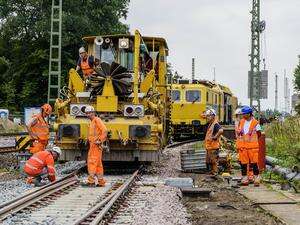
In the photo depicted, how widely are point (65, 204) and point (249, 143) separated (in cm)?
440

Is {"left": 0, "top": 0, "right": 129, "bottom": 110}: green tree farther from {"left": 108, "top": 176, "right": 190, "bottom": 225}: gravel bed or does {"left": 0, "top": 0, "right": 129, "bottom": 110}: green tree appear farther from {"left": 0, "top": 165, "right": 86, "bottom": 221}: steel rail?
{"left": 108, "top": 176, "right": 190, "bottom": 225}: gravel bed

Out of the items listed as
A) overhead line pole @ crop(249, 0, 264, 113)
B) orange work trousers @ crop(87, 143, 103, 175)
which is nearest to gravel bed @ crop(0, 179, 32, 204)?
orange work trousers @ crop(87, 143, 103, 175)

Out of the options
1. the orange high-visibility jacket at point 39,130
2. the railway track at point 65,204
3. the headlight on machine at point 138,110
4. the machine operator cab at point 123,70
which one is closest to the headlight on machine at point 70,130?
the orange high-visibility jacket at point 39,130

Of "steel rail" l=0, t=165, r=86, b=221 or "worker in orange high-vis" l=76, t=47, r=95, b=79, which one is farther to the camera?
"worker in orange high-vis" l=76, t=47, r=95, b=79

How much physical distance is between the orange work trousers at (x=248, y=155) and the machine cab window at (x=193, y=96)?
18442 mm

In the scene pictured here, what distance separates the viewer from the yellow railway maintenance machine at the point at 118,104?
15.6 metres

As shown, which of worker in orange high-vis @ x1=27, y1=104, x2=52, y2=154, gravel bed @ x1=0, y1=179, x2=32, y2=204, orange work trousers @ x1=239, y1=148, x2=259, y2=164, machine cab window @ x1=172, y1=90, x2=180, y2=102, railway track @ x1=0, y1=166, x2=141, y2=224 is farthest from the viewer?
machine cab window @ x1=172, y1=90, x2=180, y2=102

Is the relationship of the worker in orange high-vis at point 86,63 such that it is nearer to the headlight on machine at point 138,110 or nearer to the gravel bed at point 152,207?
the headlight on machine at point 138,110

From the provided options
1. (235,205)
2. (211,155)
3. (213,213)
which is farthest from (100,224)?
(211,155)

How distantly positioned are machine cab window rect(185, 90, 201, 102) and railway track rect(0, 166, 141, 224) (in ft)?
60.9

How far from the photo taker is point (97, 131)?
1385 centimetres

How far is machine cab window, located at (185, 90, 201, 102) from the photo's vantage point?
3231 centimetres

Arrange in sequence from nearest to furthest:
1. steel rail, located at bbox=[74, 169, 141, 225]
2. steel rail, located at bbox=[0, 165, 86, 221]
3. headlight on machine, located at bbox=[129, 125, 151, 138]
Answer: steel rail, located at bbox=[74, 169, 141, 225], steel rail, located at bbox=[0, 165, 86, 221], headlight on machine, located at bbox=[129, 125, 151, 138]

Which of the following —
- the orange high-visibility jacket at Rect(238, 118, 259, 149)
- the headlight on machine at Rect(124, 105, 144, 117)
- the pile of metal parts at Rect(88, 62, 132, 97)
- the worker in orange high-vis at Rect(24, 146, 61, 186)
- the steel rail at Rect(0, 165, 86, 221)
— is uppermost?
the pile of metal parts at Rect(88, 62, 132, 97)
